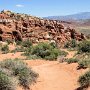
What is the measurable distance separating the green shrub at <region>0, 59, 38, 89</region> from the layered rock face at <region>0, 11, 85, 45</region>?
27952mm

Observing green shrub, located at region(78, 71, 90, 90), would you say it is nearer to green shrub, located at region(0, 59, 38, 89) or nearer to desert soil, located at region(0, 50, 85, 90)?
desert soil, located at region(0, 50, 85, 90)

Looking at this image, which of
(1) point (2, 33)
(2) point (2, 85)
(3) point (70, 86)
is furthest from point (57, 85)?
(1) point (2, 33)

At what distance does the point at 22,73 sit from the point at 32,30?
106ft

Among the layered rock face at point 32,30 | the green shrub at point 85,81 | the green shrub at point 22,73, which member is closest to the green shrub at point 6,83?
the green shrub at point 22,73

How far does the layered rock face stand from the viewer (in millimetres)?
44031

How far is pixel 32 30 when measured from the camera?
46281 mm

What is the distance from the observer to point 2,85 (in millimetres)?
12352

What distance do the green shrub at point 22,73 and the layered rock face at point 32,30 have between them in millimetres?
27952

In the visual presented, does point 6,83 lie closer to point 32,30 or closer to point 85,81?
point 85,81

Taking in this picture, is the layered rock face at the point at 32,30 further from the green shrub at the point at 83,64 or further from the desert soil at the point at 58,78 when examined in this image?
the green shrub at the point at 83,64

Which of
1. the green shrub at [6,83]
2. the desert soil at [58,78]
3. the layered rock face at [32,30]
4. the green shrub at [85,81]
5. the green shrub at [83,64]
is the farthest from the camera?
the layered rock face at [32,30]

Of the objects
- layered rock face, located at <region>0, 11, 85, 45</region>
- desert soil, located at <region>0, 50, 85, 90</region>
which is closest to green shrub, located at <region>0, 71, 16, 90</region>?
desert soil, located at <region>0, 50, 85, 90</region>

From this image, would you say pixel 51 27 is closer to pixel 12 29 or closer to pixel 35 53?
pixel 12 29

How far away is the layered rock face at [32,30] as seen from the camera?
44031 millimetres
